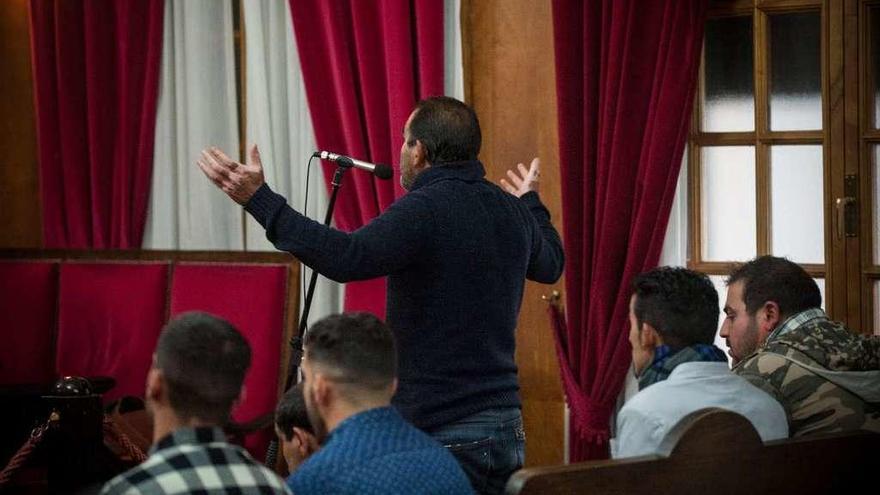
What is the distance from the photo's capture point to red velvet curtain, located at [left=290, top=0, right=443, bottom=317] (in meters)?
4.77

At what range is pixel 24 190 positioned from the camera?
569 cm

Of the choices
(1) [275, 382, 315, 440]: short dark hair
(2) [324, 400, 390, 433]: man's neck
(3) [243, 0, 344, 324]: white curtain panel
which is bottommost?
(1) [275, 382, 315, 440]: short dark hair

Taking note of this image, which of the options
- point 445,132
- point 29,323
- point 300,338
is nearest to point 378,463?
point 445,132

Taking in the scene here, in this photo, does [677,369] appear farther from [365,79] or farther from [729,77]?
[365,79]

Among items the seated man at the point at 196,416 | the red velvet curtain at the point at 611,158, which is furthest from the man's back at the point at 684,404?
the red velvet curtain at the point at 611,158

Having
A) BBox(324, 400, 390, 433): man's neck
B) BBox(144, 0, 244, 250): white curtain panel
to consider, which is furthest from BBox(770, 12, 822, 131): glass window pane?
BBox(324, 400, 390, 433): man's neck

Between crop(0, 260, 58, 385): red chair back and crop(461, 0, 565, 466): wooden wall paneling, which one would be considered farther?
crop(0, 260, 58, 385): red chair back

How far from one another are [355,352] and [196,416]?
0.33 m

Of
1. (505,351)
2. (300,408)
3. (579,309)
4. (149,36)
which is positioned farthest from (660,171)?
(149,36)

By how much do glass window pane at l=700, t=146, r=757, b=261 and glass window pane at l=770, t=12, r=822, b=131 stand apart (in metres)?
0.17

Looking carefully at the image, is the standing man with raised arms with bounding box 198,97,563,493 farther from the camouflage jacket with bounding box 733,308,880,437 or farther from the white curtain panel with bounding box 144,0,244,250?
the white curtain panel with bounding box 144,0,244,250

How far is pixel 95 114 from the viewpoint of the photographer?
543 centimetres

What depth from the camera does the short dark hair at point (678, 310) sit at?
265cm

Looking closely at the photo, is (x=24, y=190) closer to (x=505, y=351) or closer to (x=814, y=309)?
(x=505, y=351)
